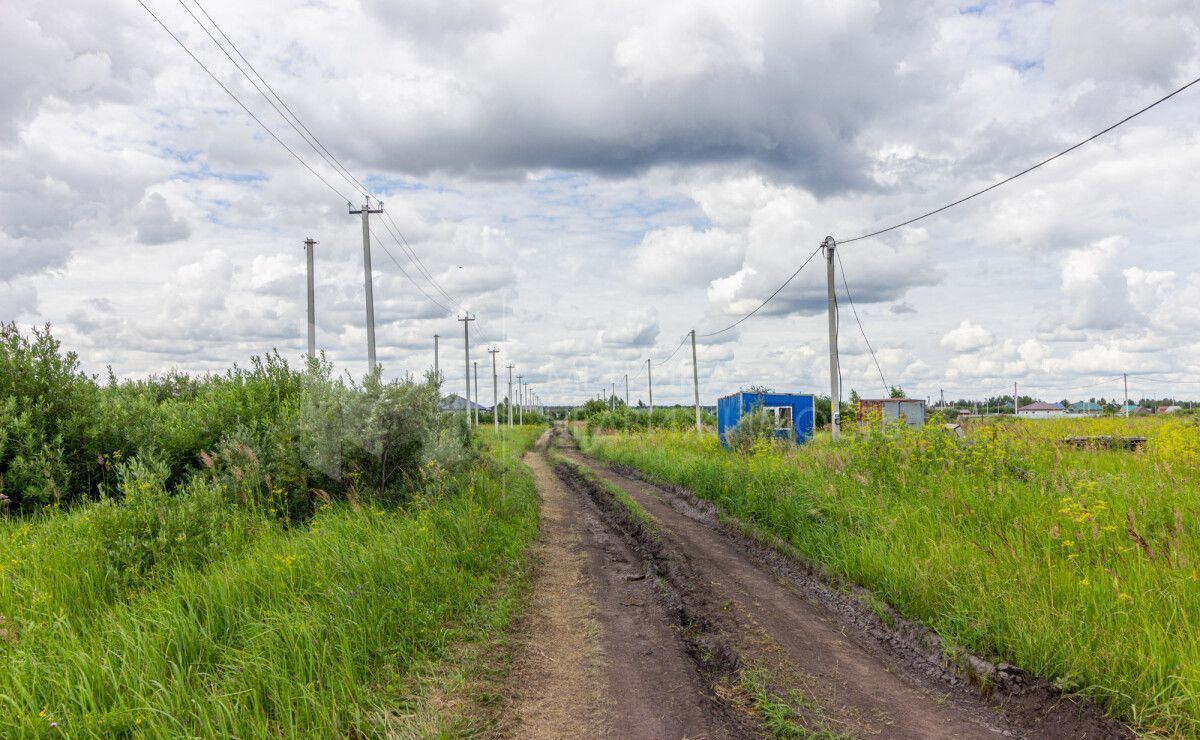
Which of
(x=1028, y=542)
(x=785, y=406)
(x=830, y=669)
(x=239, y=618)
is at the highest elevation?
(x=785, y=406)

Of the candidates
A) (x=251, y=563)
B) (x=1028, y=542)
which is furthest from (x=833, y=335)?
(x=251, y=563)

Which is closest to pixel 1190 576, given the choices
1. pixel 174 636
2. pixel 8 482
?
pixel 174 636

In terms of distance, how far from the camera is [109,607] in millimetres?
6895

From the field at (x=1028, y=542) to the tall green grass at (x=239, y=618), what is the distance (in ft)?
14.5

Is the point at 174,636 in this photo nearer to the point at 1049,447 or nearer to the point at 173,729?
the point at 173,729

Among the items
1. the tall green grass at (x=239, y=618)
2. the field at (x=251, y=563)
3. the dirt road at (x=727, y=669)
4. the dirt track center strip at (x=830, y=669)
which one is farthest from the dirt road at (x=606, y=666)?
the tall green grass at (x=239, y=618)

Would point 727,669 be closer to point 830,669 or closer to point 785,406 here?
point 830,669

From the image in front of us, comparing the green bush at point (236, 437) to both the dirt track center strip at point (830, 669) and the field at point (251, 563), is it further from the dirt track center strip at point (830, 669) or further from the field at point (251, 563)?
the dirt track center strip at point (830, 669)

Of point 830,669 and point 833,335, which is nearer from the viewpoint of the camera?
point 830,669

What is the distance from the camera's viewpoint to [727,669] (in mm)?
5984

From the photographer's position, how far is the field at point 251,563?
4766 mm

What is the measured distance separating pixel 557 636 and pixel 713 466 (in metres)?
10.2

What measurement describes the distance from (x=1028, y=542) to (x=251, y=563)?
7.89 metres

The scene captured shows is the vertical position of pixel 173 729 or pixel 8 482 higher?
pixel 8 482
